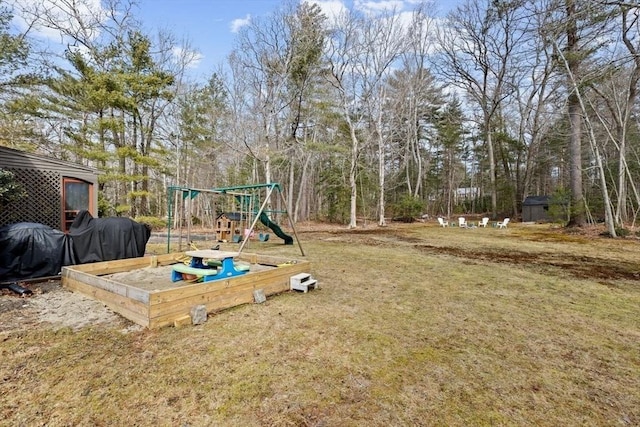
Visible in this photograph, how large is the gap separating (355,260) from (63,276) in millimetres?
5010

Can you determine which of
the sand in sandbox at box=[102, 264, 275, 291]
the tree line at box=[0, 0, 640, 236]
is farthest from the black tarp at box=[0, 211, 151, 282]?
the tree line at box=[0, 0, 640, 236]

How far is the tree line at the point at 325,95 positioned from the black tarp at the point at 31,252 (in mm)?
7795

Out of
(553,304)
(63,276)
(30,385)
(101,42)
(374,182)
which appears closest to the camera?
(30,385)

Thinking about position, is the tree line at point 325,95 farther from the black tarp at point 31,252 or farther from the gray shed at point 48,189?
the black tarp at point 31,252

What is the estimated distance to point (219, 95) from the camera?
17.7 m

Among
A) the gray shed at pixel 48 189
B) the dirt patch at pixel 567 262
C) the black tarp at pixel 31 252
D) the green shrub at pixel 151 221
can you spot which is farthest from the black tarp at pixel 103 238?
the green shrub at pixel 151 221

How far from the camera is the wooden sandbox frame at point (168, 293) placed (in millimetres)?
2867

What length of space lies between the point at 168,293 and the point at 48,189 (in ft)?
19.0

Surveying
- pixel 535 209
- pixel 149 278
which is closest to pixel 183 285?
pixel 149 278

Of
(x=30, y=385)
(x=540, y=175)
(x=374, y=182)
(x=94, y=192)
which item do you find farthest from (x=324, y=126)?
(x=540, y=175)

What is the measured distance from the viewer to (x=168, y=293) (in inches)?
115

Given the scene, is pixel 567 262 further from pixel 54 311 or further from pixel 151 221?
pixel 151 221

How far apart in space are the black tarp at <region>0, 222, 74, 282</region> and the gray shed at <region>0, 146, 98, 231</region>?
2147mm

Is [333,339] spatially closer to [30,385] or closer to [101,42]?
[30,385]
